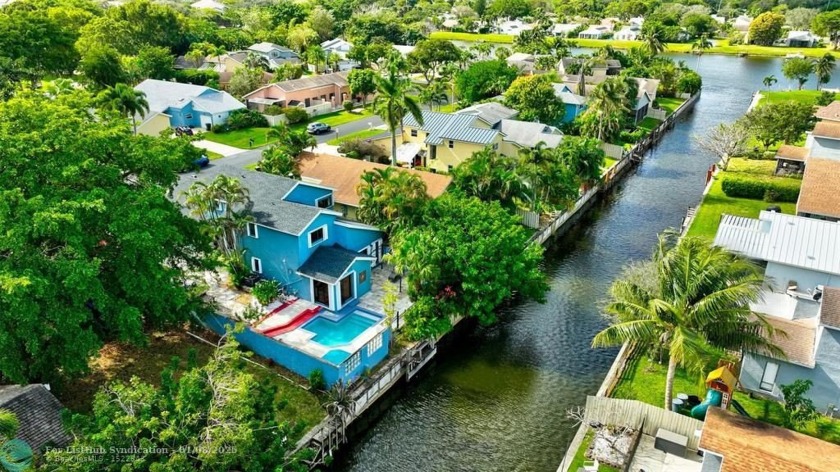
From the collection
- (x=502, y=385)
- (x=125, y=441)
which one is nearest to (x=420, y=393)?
(x=502, y=385)

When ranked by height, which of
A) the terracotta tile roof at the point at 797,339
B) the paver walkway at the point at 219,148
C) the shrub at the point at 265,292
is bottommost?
the paver walkway at the point at 219,148

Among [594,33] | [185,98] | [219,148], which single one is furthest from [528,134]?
[594,33]

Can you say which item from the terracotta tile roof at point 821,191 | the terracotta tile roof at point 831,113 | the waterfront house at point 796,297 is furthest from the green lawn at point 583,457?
the terracotta tile roof at point 831,113

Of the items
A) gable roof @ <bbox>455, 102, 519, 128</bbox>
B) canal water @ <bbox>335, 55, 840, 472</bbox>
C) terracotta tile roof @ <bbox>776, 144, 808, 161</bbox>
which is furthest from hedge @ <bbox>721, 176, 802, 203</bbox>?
gable roof @ <bbox>455, 102, 519, 128</bbox>

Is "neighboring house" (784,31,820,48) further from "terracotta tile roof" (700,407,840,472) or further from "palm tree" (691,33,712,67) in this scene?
"terracotta tile roof" (700,407,840,472)

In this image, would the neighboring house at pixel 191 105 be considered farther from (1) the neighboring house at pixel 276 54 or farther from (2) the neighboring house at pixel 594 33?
(2) the neighboring house at pixel 594 33
